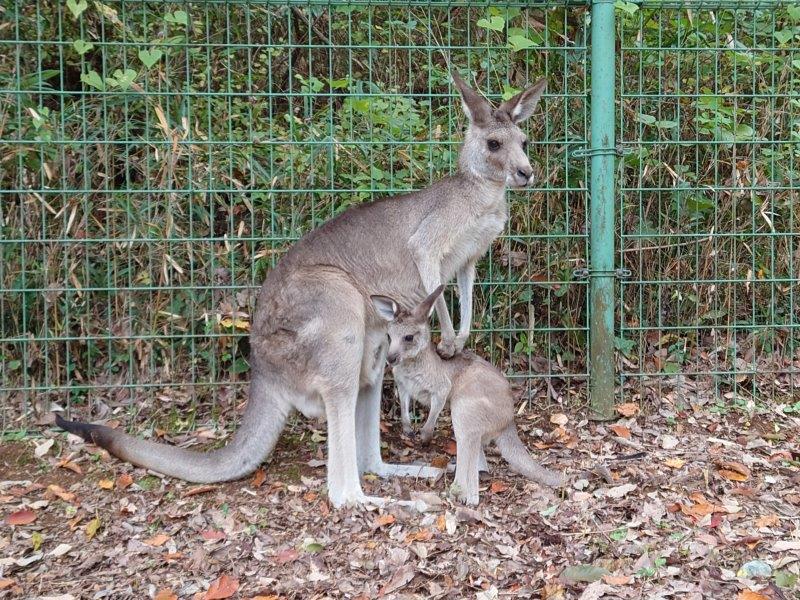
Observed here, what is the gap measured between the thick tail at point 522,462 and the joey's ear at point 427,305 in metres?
→ 0.75

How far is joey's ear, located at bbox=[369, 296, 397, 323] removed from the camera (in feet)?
14.1

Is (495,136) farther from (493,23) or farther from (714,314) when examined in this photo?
(714,314)

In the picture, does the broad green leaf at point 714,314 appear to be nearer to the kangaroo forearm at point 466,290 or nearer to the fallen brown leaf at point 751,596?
the kangaroo forearm at point 466,290

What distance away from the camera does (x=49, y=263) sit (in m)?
5.08

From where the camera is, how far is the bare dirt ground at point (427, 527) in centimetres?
332

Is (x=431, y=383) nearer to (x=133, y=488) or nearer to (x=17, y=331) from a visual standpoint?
(x=133, y=488)

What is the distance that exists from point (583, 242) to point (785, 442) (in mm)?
1795

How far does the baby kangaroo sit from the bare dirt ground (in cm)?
15

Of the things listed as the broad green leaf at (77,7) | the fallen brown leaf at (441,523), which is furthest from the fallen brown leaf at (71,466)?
the broad green leaf at (77,7)

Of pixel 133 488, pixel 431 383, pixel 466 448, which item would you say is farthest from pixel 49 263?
pixel 466 448

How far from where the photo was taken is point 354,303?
13.6ft

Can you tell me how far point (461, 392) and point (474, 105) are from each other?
157 cm

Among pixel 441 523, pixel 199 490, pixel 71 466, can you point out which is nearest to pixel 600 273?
pixel 441 523

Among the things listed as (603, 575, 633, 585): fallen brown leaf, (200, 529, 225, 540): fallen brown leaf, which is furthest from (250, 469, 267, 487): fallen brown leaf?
(603, 575, 633, 585): fallen brown leaf
